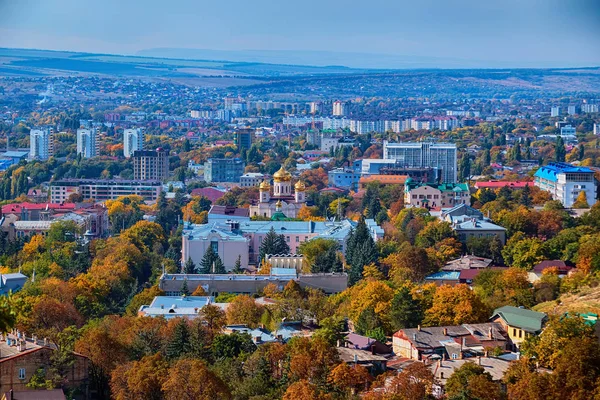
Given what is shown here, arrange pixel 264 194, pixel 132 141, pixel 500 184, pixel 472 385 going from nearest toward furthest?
1. pixel 472 385
2. pixel 264 194
3. pixel 500 184
4. pixel 132 141

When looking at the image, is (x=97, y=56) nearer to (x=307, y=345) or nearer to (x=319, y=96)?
(x=319, y=96)

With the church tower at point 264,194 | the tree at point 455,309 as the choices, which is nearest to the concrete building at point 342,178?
the church tower at point 264,194

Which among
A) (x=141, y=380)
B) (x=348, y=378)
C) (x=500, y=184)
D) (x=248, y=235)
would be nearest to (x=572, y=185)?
(x=500, y=184)

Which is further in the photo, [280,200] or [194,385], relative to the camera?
[280,200]

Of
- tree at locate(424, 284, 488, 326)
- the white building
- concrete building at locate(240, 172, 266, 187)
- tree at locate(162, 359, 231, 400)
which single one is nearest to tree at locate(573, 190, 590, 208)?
tree at locate(424, 284, 488, 326)

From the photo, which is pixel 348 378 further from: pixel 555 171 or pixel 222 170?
pixel 222 170

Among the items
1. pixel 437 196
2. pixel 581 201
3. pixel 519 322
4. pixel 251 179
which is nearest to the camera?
pixel 519 322
